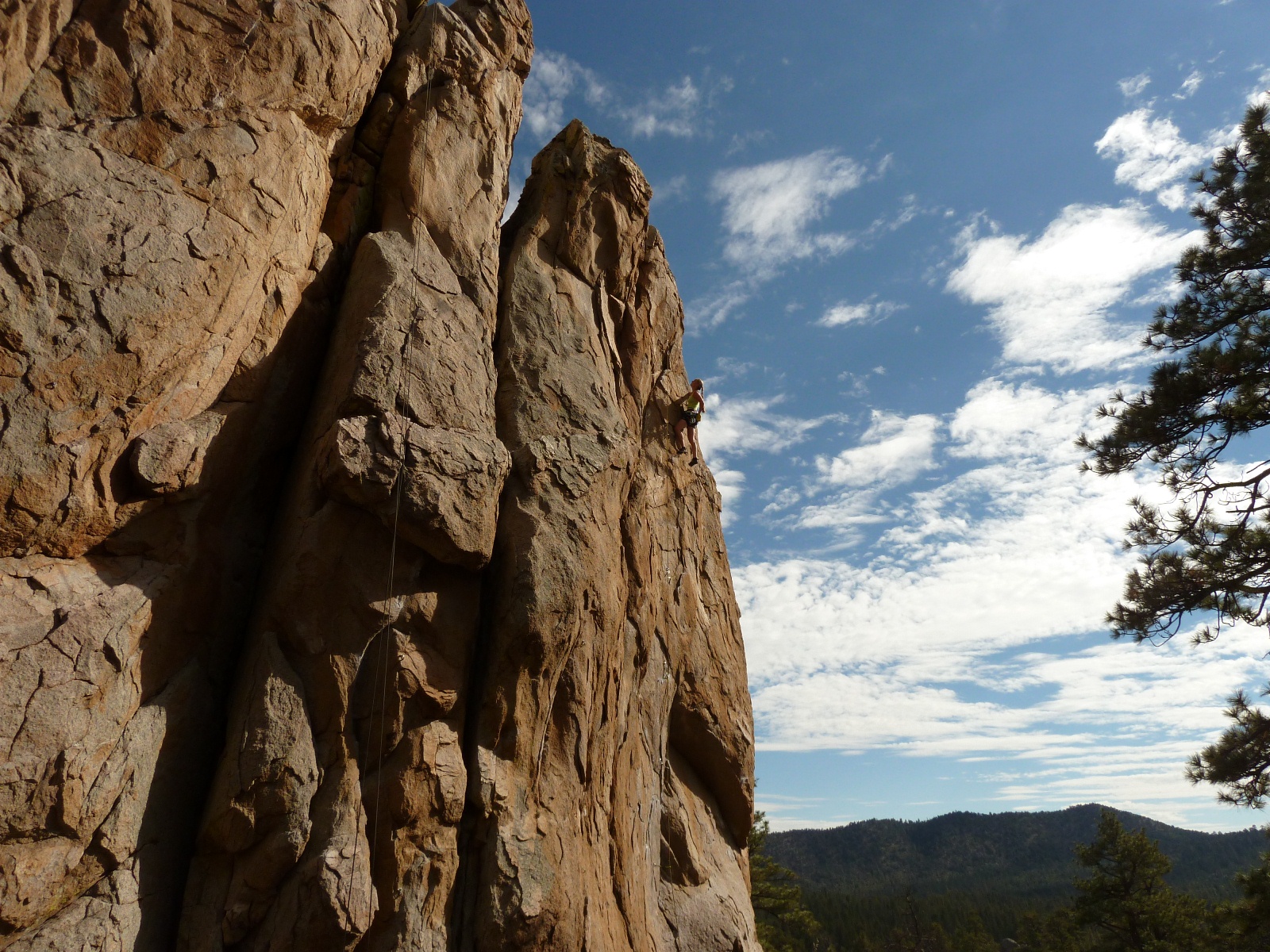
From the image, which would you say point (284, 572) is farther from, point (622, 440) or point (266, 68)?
point (266, 68)

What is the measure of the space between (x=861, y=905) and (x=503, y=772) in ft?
371

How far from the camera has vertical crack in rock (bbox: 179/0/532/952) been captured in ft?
23.0

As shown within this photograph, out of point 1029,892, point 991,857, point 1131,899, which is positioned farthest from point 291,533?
point 991,857

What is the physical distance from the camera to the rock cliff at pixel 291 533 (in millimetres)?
6797

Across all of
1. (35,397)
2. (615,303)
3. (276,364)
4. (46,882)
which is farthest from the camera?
(615,303)

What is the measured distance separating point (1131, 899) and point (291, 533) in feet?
116

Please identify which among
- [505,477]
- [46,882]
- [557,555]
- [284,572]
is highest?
[505,477]

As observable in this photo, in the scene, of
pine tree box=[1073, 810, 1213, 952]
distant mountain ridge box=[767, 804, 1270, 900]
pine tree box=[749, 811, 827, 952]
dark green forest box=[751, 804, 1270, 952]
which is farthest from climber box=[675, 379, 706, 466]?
distant mountain ridge box=[767, 804, 1270, 900]

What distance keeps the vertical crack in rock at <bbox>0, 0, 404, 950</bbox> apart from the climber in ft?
24.8

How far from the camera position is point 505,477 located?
970 centimetres

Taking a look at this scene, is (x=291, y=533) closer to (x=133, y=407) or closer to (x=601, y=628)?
(x=133, y=407)

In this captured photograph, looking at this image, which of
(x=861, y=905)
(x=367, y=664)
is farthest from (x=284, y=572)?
(x=861, y=905)

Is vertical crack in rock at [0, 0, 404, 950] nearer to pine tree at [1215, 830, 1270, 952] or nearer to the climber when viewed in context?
the climber

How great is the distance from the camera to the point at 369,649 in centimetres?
808
